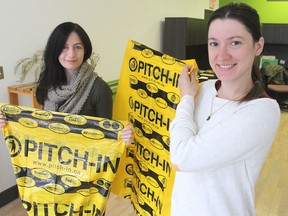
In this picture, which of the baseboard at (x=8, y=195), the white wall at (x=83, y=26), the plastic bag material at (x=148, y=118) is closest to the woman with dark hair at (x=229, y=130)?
the plastic bag material at (x=148, y=118)

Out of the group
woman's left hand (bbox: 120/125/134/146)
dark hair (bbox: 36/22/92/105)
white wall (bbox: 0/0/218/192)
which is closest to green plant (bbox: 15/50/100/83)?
white wall (bbox: 0/0/218/192)

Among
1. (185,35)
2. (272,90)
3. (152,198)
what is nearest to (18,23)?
(152,198)

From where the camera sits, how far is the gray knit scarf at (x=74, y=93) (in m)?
1.45

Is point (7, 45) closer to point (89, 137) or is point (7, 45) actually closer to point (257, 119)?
point (89, 137)

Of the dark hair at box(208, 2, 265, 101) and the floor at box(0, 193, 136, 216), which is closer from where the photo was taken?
the dark hair at box(208, 2, 265, 101)

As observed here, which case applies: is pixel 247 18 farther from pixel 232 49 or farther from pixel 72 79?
pixel 72 79

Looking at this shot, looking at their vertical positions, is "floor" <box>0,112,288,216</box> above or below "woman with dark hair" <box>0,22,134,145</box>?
below

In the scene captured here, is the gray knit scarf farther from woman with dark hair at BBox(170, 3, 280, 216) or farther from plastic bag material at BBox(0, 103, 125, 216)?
woman with dark hair at BBox(170, 3, 280, 216)

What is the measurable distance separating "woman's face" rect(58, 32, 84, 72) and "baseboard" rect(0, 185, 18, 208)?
150 cm

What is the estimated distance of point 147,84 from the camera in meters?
1.34

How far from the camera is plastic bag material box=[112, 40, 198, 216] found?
1271mm

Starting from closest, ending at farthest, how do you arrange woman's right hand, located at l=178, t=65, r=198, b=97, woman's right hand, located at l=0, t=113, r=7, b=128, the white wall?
woman's right hand, located at l=178, t=65, r=198, b=97, woman's right hand, located at l=0, t=113, r=7, b=128, the white wall

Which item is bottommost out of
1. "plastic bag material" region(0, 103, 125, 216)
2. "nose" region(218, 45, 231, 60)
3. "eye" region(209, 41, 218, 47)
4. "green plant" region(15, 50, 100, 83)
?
"plastic bag material" region(0, 103, 125, 216)

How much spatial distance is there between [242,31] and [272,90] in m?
5.22
